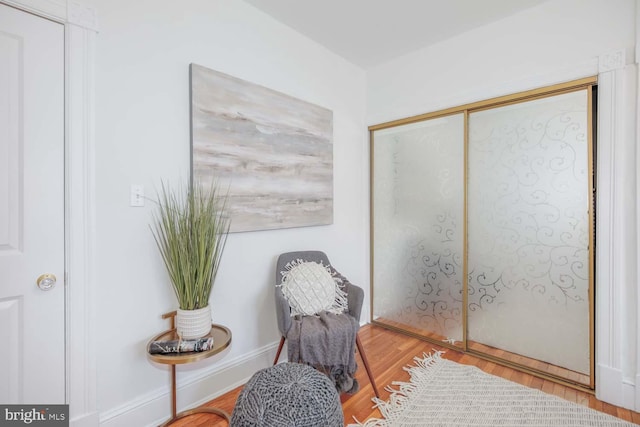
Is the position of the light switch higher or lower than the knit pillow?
higher

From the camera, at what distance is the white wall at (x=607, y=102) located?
5.72ft

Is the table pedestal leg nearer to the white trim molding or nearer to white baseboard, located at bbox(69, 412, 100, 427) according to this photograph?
white baseboard, located at bbox(69, 412, 100, 427)

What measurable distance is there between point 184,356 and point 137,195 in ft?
2.77

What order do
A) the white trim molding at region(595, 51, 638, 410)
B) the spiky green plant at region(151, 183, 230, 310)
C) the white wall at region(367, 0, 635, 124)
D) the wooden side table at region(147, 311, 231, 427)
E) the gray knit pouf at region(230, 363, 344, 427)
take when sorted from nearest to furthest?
1. the gray knit pouf at region(230, 363, 344, 427)
2. the wooden side table at region(147, 311, 231, 427)
3. the spiky green plant at region(151, 183, 230, 310)
4. the white trim molding at region(595, 51, 638, 410)
5. the white wall at region(367, 0, 635, 124)

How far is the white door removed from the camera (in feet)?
4.14

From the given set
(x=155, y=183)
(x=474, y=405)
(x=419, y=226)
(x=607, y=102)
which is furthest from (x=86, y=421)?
(x=607, y=102)

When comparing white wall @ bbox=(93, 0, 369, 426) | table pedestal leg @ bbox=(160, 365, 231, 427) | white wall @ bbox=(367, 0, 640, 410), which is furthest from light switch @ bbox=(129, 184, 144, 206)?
white wall @ bbox=(367, 0, 640, 410)

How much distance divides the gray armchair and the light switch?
2.99 feet

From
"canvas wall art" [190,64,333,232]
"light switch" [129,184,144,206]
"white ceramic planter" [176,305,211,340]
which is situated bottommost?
"white ceramic planter" [176,305,211,340]

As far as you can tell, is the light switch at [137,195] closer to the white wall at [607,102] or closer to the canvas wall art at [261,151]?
the canvas wall art at [261,151]

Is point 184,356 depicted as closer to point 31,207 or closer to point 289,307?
point 289,307

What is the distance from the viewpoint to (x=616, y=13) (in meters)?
1.79

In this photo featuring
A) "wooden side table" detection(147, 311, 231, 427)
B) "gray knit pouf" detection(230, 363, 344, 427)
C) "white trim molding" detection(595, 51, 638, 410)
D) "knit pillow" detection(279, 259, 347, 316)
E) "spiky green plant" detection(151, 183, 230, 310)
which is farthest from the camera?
"knit pillow" detection(279, 259, 347, 316)

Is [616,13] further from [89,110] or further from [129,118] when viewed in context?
[89,110]
